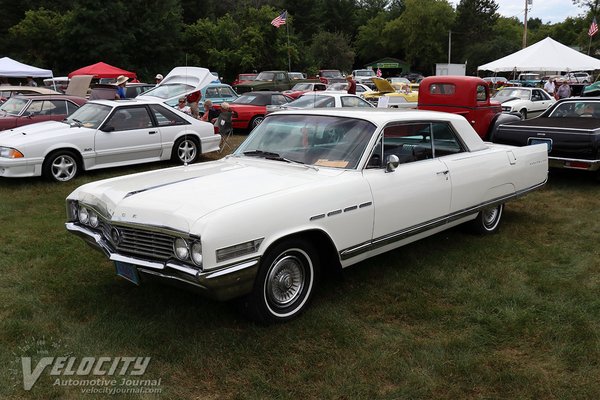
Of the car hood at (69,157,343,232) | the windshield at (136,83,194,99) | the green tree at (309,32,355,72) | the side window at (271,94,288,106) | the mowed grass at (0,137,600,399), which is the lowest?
the mowed grass at (0,137,600,399)

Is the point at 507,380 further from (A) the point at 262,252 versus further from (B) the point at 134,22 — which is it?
(B) the point at 134,22

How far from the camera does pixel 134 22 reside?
135ft

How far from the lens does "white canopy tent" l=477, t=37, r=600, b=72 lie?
62.4 feet

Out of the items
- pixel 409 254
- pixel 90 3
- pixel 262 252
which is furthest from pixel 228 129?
pixel 90 3

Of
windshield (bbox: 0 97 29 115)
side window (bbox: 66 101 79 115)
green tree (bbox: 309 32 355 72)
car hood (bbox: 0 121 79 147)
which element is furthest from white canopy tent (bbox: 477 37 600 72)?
green tree (bbox: 309 32 355 72)

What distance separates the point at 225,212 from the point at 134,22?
4214 centimetres

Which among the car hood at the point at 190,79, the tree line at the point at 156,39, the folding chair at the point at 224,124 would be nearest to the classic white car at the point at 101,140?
the folding chair at the point at 224,124

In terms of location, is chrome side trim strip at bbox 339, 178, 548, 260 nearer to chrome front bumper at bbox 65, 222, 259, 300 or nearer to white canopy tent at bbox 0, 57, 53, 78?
chrome front bumper at bbox 65, 222, 259, 300

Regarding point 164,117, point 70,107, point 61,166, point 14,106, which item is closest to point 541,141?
point 164,117

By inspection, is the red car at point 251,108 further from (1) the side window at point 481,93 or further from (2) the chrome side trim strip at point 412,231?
(2) the chrome side trim strip at point 412,231

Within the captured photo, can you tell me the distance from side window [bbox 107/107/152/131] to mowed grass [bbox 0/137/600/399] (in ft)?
13.5

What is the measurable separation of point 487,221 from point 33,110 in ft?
30.2

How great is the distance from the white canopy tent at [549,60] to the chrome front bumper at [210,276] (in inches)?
748

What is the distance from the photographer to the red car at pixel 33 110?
34.2 ft
